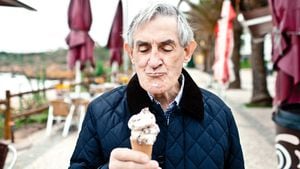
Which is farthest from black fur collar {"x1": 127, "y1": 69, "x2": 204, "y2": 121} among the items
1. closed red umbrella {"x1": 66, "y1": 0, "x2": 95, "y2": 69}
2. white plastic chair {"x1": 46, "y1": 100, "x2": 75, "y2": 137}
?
closed red umbrella {"x1": 66, "y1": 0, "x2": 95, "y2": 69}

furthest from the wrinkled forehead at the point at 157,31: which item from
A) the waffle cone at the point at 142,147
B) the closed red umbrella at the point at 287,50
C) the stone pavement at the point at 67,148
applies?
the stone pavement at the point at 67,148

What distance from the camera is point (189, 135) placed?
158 centimetres

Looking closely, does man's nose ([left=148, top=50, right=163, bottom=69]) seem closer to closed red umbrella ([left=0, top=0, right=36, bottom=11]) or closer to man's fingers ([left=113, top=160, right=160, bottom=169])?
man's fingers ([left=113, top=160, right=160, bottom=169])

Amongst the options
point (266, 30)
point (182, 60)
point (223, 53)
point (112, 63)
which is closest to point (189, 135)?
point (182, 60)

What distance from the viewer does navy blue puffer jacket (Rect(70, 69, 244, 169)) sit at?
5.10 feet

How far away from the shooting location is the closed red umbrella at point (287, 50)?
3.59 metres

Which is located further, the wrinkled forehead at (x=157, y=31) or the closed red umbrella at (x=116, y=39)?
the closed red umbrella at (x=116, y=39)

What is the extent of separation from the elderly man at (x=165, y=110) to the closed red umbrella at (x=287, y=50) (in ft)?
6.87

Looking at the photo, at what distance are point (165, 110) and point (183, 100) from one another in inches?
3.1

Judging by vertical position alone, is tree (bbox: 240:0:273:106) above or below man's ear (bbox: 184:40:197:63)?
below

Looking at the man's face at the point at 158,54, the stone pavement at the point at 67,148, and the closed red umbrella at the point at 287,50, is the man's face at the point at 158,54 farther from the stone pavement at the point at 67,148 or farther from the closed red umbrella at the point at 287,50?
the stone pavement at the point at 67,148

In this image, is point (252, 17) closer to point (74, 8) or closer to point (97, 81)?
point (74, 8)

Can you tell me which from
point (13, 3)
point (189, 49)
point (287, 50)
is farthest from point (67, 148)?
point (189, 49)

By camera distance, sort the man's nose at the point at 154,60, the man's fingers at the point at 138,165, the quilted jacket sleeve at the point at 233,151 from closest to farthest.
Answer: the man's fingers at the point at 138,165 < the man's nose at the point at 154,60 < the quilted jacket sleeve at the point at 233,151
